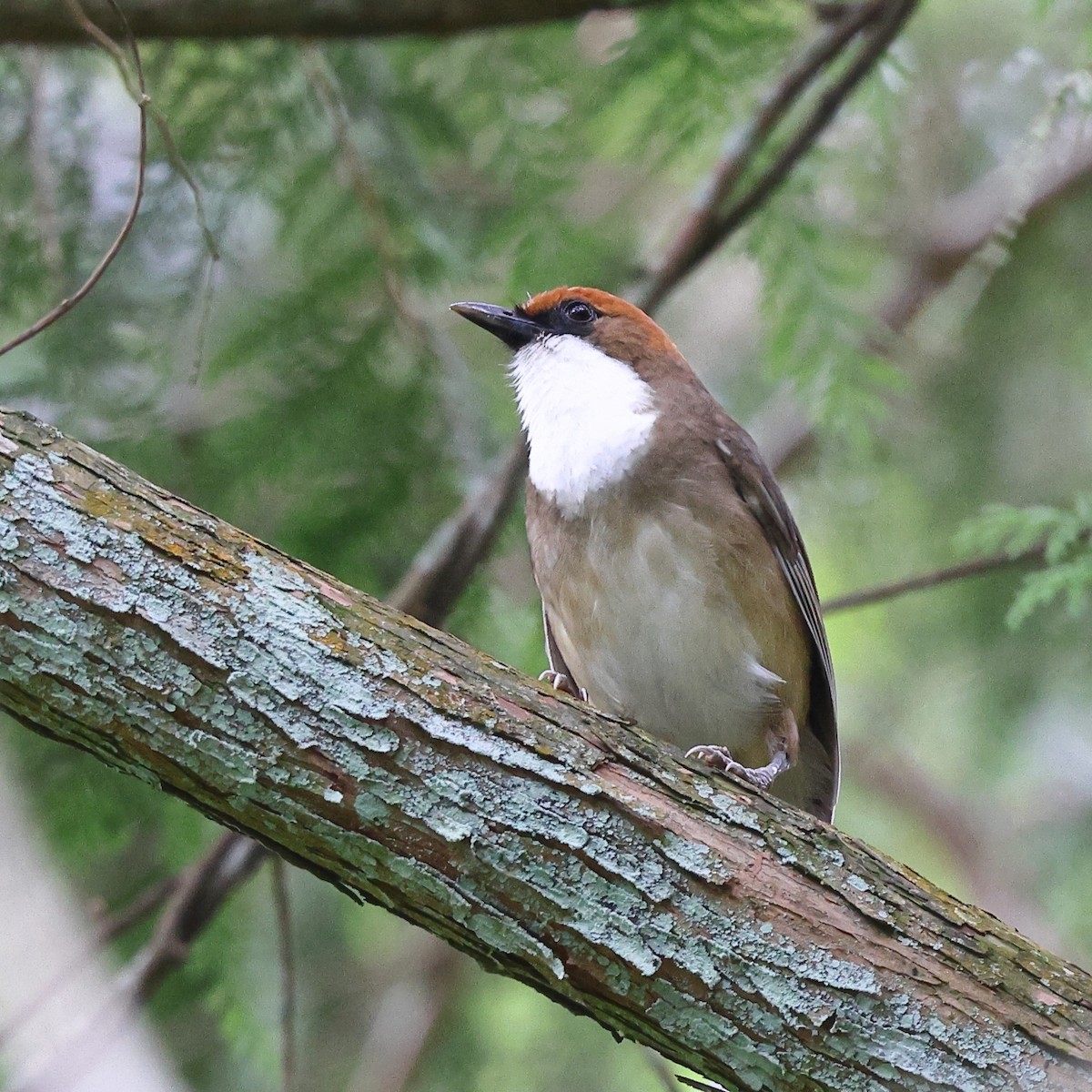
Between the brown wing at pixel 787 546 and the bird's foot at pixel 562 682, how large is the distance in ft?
2.14

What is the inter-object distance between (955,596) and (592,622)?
8.13 feet

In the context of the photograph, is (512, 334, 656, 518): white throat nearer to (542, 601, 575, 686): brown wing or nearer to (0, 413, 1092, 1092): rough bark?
(542, 601, 575, 686): brown wing

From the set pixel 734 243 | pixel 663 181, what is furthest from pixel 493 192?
pixel 663 181

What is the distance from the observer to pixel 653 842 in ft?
8.01

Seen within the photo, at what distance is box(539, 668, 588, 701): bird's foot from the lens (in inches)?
147

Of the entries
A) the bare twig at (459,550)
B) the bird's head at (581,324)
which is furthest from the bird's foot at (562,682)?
the bird's head at (581,324)

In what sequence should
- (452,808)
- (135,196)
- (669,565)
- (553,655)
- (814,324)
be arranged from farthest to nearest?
(814,324) → (553,655) → (669,565) → (135,196) → (452,808)

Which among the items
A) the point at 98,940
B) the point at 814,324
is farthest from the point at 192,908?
the point at 814,324

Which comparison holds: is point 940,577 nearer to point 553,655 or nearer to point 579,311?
point 553,655

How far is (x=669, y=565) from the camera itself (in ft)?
11.1

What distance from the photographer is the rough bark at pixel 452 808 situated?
89.8 inches

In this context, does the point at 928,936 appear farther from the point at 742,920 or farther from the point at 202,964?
the point at 202,964

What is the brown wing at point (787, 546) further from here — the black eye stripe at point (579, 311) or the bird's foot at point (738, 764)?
the black eye stripe at point (579, 311)

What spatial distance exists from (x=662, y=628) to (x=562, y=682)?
49cm
